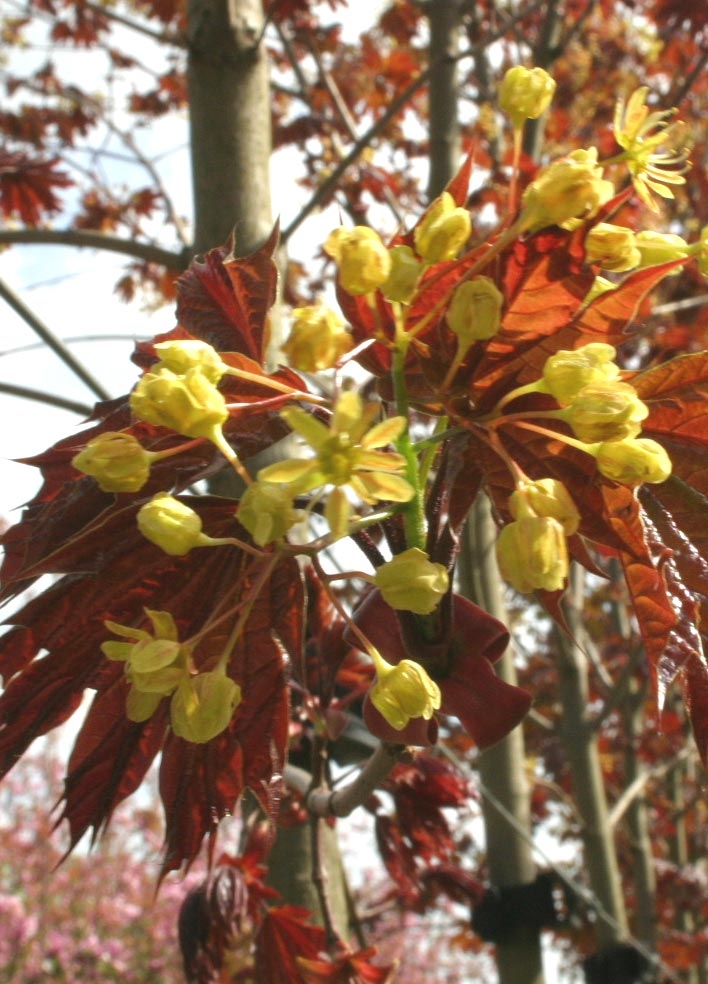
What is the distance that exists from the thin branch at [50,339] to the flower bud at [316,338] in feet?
4.16

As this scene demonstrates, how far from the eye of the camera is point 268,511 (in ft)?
2.05

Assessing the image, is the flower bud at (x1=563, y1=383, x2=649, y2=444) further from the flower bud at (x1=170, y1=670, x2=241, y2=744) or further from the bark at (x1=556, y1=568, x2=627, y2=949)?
the bark at (x1=556, y1=568, x2=627, y2=949)

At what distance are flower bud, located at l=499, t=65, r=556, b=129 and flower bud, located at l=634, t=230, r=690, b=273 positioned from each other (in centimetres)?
15

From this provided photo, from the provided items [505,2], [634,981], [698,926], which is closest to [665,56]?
[505,2]

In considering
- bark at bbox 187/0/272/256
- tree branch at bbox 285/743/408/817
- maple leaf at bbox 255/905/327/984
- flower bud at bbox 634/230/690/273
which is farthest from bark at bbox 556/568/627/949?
flower bud at bbox 634/230/690/273

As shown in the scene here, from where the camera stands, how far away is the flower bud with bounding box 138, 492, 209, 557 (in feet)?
2.17

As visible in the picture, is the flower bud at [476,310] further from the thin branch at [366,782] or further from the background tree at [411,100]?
the background tree at [411,100]

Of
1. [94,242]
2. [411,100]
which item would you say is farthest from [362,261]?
[411,100]

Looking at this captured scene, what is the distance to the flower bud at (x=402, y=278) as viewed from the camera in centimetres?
70

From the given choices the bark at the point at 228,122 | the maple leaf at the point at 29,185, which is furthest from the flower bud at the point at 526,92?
the maple leaf at the point at 29,185

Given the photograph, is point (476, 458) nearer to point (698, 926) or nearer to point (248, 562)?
point (248, 562)

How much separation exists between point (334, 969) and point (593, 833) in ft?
6.75

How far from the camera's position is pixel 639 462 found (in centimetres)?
65

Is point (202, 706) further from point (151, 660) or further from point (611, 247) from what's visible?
point (611, 247)
